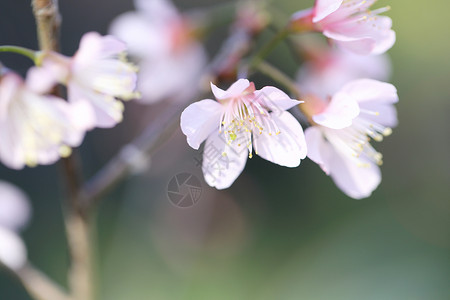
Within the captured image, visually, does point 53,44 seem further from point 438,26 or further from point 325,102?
point 438,26

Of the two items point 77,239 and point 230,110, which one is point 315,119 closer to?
point 230,110

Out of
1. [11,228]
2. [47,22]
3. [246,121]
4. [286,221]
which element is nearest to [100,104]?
[47,22]

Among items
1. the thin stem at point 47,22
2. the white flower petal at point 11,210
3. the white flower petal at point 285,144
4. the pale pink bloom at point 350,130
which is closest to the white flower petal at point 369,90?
the pale pink bloom at point 350,130

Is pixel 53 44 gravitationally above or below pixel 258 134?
above

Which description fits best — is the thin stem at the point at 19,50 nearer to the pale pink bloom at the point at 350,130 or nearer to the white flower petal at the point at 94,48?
the white flower petal at the point at 94,48

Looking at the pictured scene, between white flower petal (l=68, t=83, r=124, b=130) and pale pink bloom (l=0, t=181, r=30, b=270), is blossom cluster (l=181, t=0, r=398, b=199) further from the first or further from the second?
pale pink bloom (l=0, t=181, r=30, b=270)

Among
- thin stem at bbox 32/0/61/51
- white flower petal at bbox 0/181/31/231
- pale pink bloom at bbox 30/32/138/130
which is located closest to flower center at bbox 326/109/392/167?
pale pink bloom at bbox 30/32/138/130

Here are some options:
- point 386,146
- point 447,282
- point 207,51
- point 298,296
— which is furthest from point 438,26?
point 298,296
